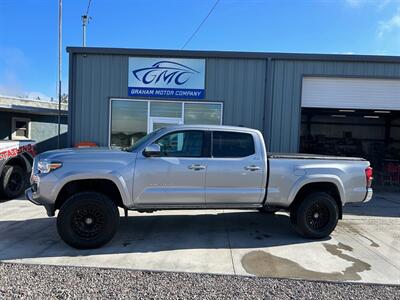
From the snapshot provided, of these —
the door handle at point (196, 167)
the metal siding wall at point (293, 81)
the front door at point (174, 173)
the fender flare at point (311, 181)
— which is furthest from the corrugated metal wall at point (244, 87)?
the door handle at point (196, 167)

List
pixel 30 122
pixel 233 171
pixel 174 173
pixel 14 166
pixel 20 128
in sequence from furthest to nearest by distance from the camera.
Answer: pixel 30 122
pixel 20 128
pixel 14 166
pixel 233 171
pixel 174 173

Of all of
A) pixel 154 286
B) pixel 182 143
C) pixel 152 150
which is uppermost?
pixel 182 143

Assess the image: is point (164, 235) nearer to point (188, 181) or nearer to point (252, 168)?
point (188, 181)

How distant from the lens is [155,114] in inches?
460

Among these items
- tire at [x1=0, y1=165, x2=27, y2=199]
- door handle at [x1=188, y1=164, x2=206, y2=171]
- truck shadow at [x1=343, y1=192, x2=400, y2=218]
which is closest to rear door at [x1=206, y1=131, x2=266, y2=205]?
door handle at [x1=188, y1=164, x2=206, y2=171]

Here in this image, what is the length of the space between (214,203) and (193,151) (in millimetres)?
→ 941

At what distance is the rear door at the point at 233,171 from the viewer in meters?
5.87

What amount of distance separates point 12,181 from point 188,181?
19.6 ft

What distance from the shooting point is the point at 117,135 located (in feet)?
38.7

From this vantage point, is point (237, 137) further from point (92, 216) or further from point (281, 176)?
point (92, 216)

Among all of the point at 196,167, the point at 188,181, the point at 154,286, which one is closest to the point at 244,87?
the point at 196,167

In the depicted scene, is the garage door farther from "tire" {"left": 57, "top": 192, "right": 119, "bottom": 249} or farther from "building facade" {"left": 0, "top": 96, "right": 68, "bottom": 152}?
"building facade" {"left": 0, "top": 96, "right": 68, "bottom": 152}

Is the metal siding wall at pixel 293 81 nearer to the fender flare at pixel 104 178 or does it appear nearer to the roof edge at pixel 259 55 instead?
the roof edge at pixel 259 55

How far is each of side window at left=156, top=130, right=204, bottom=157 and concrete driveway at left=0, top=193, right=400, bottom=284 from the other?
1.49m
